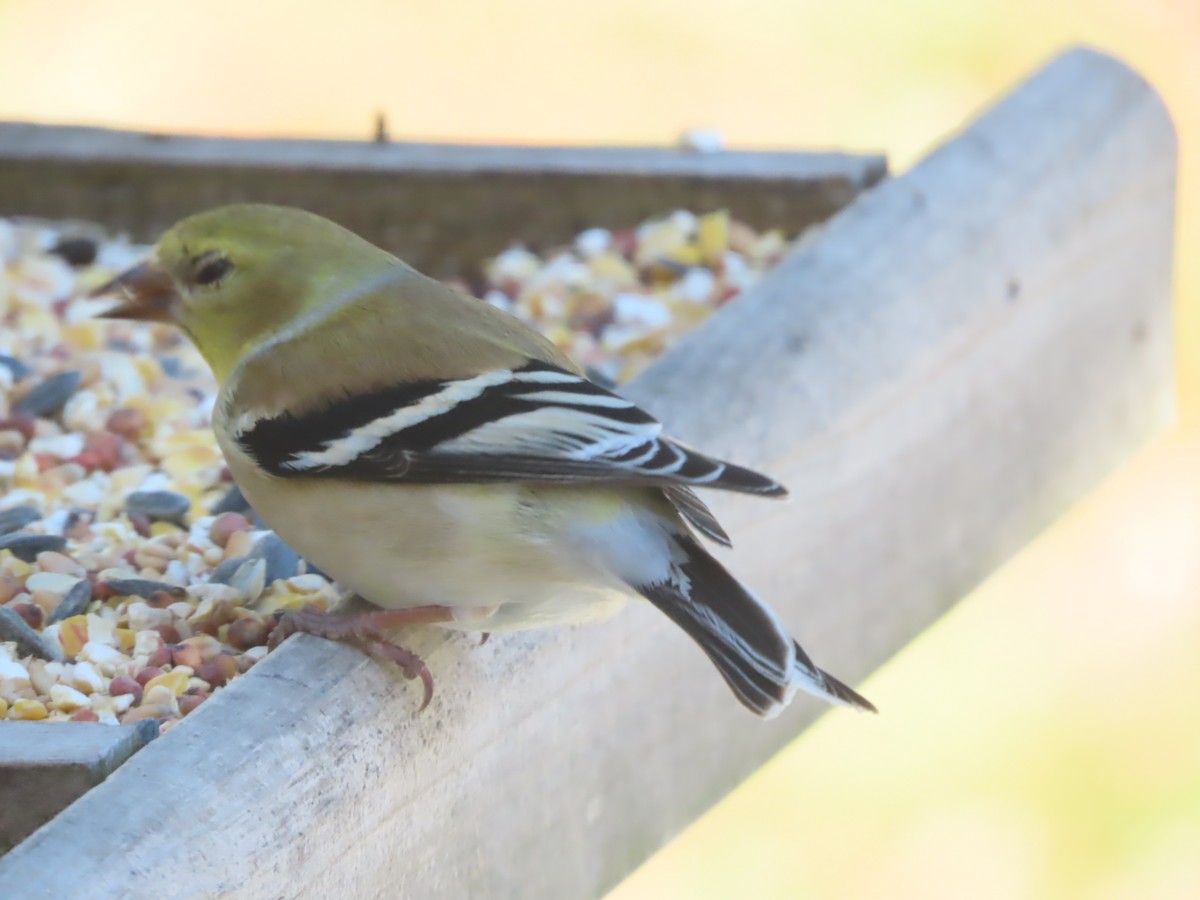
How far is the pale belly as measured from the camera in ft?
6.15

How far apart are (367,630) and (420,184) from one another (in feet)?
5.53

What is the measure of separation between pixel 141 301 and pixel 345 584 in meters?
0.56

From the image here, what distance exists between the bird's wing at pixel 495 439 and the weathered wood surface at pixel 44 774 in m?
0.42

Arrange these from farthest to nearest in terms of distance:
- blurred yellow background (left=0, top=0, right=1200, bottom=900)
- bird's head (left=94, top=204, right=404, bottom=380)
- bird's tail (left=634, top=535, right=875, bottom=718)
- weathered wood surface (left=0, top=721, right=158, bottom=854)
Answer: blurred yellow background (left=0, top=0, right=1200, bottom=900)
bird's head (left=94, top=204, right=404, bottom=380)
bird's tail (left=634, top=535, right=875, bottom=718)
weathered wood surface (left=0, top=721, right=158, bottom=854)

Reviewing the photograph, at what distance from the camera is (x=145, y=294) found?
2.30 meters

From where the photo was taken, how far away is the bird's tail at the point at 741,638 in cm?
178

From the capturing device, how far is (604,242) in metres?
3.44

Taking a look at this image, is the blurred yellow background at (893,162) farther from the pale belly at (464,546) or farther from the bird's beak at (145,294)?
the bird's beak at (145,294)

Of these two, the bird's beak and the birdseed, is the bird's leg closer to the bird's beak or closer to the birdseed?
the birdseed

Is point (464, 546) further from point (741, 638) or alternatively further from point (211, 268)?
point (211, 268)

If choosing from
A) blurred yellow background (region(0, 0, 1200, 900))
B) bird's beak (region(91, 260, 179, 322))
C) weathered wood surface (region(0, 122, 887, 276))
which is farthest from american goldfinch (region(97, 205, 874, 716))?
weathered wood surface (region(0, 122, 887, 276))

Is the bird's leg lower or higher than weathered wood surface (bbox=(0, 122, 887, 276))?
higher

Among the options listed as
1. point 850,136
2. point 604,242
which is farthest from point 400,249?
point 850,136

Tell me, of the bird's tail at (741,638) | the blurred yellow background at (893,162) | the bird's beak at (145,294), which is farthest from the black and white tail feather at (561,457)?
the blurred yellow background at (893,162)
